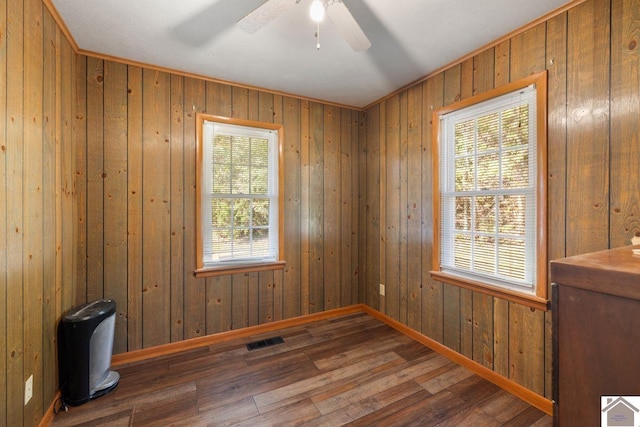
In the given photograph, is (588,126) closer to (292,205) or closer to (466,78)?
(466,78)

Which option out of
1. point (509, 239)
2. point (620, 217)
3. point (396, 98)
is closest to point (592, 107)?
point (620, 217)

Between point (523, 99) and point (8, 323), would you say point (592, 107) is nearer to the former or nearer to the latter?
point (523, 99)

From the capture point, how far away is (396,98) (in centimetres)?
308

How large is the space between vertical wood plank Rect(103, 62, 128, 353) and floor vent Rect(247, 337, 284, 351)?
108 centimetres

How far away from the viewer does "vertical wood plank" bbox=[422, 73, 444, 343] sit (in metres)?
2.61

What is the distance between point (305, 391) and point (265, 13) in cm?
243

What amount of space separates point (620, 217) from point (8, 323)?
128 inches

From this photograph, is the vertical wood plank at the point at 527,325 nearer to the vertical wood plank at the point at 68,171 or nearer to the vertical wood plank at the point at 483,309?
the vertical wood plank at the point at 483,309

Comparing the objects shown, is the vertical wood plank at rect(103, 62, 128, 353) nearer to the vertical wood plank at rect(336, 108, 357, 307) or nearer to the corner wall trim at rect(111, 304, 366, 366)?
the corner wall trim at rect(111, 304, 366, 366)

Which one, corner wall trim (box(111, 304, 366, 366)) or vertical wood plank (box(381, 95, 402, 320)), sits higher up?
vertical wood plank (box(381, 95, 402, 320))

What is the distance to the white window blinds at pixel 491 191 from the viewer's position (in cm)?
198

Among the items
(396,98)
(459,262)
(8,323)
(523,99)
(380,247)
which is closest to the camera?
(8,323)

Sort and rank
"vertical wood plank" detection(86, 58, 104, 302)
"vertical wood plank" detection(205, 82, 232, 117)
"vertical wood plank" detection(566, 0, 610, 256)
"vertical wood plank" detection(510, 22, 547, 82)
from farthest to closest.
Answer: "vertical wood plank" detection(205, 82, 232, 117) → "vertical wood plank" detection(86, 58, 104, 302) → "vertical wood plank" detection(510, 22, 547, 82) → "vertical wood plank" detection(566, 0, 610, 256)

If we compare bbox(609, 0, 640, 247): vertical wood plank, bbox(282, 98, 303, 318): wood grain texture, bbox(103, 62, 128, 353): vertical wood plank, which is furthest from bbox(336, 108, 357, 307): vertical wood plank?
bbox(609, 0, 640, 247): vertical wood plank
